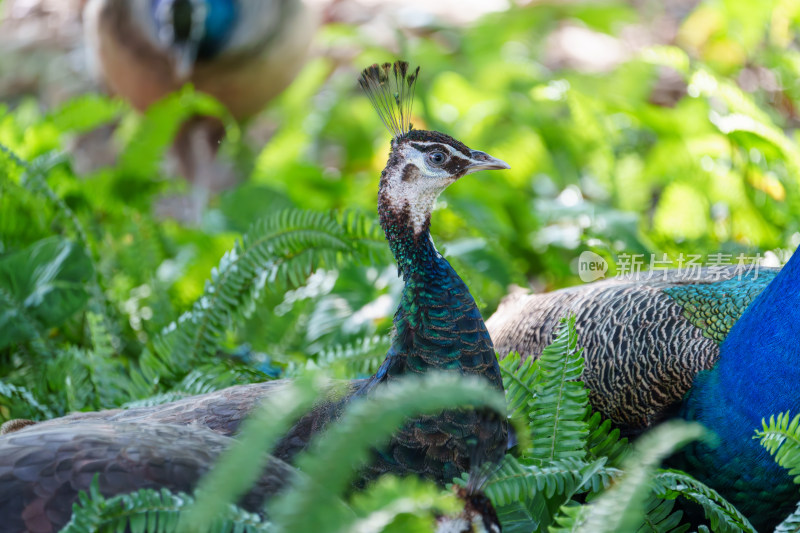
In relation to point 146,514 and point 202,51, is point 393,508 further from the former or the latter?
point 202,51

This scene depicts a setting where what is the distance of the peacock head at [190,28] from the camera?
4355 millimetres

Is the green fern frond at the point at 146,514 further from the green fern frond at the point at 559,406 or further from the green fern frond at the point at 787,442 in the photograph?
the green fern frond at the point at 787,442

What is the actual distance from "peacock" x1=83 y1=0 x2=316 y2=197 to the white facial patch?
3.02 m

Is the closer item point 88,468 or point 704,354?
point 88,468

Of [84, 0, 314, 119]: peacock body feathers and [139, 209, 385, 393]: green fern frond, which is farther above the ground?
[84, 0, 314, 119]: peacock body feathers

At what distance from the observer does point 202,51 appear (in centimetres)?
452

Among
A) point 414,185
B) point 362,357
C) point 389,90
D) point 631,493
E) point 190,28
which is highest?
point 190,28

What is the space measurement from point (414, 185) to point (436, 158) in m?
0.07

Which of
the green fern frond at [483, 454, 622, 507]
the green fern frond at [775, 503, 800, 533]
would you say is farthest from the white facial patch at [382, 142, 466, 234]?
the green fern frond at [775, 503, 800, 533]

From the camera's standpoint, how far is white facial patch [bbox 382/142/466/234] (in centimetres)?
170

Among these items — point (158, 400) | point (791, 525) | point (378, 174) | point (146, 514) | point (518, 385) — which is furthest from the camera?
point (378, 174)

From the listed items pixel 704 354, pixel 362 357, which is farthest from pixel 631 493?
pixel 362 357

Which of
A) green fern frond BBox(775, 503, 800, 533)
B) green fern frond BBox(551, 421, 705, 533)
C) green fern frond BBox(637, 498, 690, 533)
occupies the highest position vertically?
green fern frond BBox(551, 421, 705, 533)
